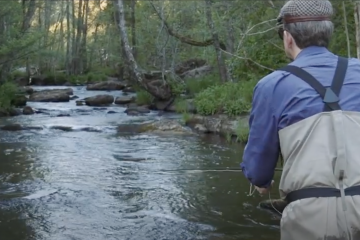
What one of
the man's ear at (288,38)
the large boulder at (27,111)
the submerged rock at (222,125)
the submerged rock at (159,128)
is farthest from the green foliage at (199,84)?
the man's ear at (288,38)

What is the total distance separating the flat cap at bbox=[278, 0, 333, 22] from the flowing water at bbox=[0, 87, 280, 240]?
4.34 m

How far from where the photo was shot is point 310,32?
2.19 metres

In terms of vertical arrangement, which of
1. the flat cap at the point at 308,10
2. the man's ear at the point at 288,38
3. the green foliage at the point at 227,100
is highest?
the flat cap at the point at 308,10

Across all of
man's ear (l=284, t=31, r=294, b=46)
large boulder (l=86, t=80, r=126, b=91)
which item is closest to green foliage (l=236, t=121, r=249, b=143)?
man's ear (l=284, t=31, r=294, b=46)

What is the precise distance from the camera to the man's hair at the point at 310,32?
2.18 m

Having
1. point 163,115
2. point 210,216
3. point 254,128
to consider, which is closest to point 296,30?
point 254,128

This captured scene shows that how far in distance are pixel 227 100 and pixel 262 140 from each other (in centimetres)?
1389

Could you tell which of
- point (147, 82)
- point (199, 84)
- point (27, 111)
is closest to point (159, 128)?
point (199, 84)

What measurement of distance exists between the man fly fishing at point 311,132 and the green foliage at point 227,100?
41.8ft

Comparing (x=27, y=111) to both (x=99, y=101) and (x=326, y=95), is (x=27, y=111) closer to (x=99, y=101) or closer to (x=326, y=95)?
(x=99, y=101)

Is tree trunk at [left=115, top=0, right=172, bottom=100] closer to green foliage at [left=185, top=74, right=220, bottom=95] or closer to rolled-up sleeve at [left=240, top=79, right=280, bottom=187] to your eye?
green foliage at [left=185, top=74, right=220, bottom=95]

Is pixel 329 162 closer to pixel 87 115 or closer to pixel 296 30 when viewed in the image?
pixel 296 30

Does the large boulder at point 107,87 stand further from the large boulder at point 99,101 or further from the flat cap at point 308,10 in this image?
the flat cap at point 308,10

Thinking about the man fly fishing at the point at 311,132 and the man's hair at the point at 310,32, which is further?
the man's hair at the point at 310,32
